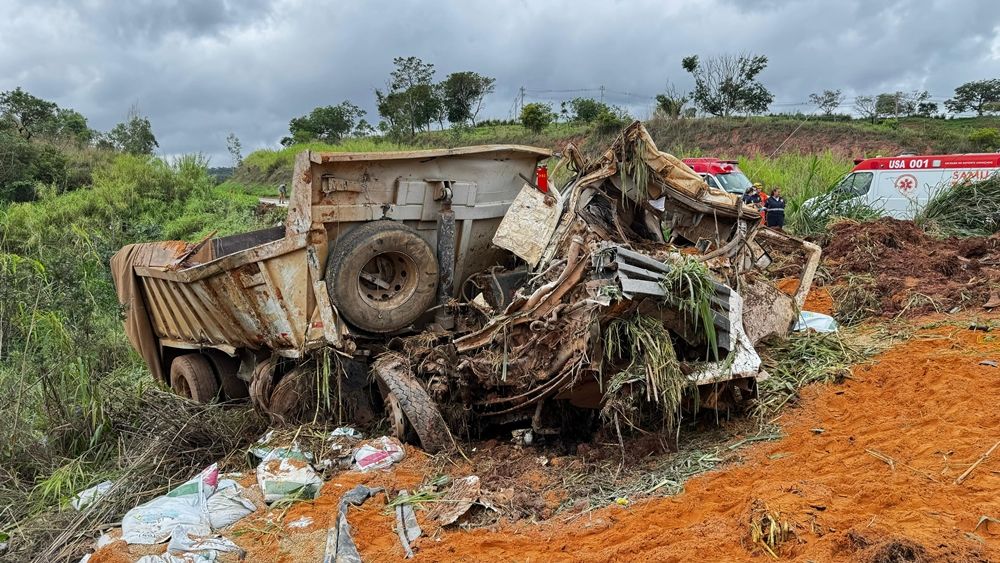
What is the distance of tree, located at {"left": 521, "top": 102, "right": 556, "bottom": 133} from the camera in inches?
1281

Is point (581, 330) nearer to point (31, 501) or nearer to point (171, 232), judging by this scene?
point (31, 501)

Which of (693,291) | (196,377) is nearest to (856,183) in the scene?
(693,291)

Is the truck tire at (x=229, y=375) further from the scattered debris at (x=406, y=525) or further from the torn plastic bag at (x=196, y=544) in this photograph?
the scattered debris at (x=406, y=525)

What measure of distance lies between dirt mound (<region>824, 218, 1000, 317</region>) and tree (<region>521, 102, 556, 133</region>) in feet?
75.3

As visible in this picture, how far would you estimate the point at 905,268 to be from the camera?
8.46m

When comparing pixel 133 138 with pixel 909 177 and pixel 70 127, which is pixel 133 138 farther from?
pixel 909 177

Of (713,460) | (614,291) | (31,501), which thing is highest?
(614,291)

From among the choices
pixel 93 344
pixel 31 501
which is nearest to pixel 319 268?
pixel 93 344

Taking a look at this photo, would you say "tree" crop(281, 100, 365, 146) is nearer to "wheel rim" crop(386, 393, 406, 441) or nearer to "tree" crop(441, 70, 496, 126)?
"tree" crop(441, 70, 496, 126)

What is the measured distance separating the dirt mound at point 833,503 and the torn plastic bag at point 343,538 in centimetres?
9

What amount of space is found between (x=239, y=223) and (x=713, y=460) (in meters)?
14.6

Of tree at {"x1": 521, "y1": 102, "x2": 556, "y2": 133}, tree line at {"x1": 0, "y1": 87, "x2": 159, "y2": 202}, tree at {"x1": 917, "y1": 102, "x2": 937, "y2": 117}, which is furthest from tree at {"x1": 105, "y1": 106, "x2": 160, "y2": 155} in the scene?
tree at {"x1": 917, "y1": 102, "x2": 937, "y2": 117}

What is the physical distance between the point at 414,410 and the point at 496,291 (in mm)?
1186

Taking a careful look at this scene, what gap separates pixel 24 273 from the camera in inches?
201
